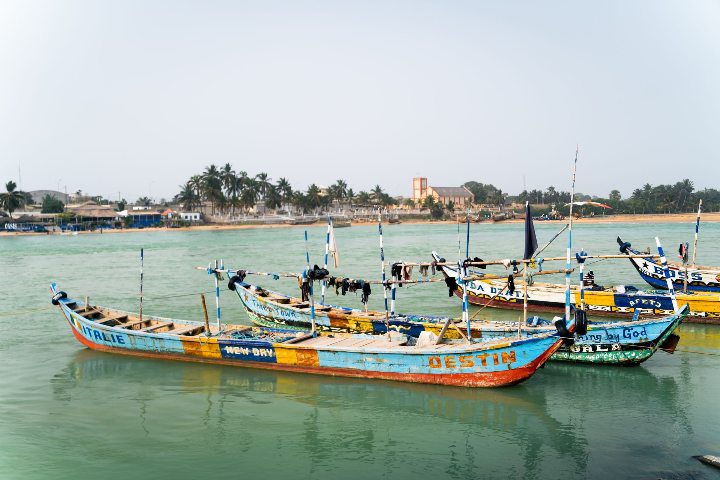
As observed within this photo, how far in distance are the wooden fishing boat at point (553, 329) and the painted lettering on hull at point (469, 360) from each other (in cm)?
115

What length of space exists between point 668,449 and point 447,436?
13.9 ft

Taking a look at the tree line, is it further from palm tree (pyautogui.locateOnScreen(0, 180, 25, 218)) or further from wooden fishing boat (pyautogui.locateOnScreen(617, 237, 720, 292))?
wooden fishing boat (pyautogui.locateOnScreen(617, 237, 720, 292))

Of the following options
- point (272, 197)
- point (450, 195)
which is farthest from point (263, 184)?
point (450, 195)

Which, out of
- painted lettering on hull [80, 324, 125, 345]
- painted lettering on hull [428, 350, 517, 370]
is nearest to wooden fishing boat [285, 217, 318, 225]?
painted lettering on hull [80, 324, 125, 345]

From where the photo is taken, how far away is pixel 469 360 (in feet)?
47.1

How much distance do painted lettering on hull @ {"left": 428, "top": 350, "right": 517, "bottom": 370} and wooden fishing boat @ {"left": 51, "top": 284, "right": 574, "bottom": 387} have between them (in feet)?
0.08

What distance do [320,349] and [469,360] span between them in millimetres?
3938

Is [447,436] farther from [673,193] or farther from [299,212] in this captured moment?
[673,193]

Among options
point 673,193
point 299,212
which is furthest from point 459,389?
point 673,193

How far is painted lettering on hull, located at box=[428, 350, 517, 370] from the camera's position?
14.1 metres

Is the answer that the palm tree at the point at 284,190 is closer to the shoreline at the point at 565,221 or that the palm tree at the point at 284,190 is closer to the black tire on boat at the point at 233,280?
the shoreline at the point at 565,221

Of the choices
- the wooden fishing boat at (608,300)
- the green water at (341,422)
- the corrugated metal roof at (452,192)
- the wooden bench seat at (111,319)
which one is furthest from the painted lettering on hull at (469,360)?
the corrugated metal roof at (452,192)

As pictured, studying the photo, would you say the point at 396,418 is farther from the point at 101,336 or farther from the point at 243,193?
the point at 243,193

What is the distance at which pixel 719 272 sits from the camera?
25.7 metres
